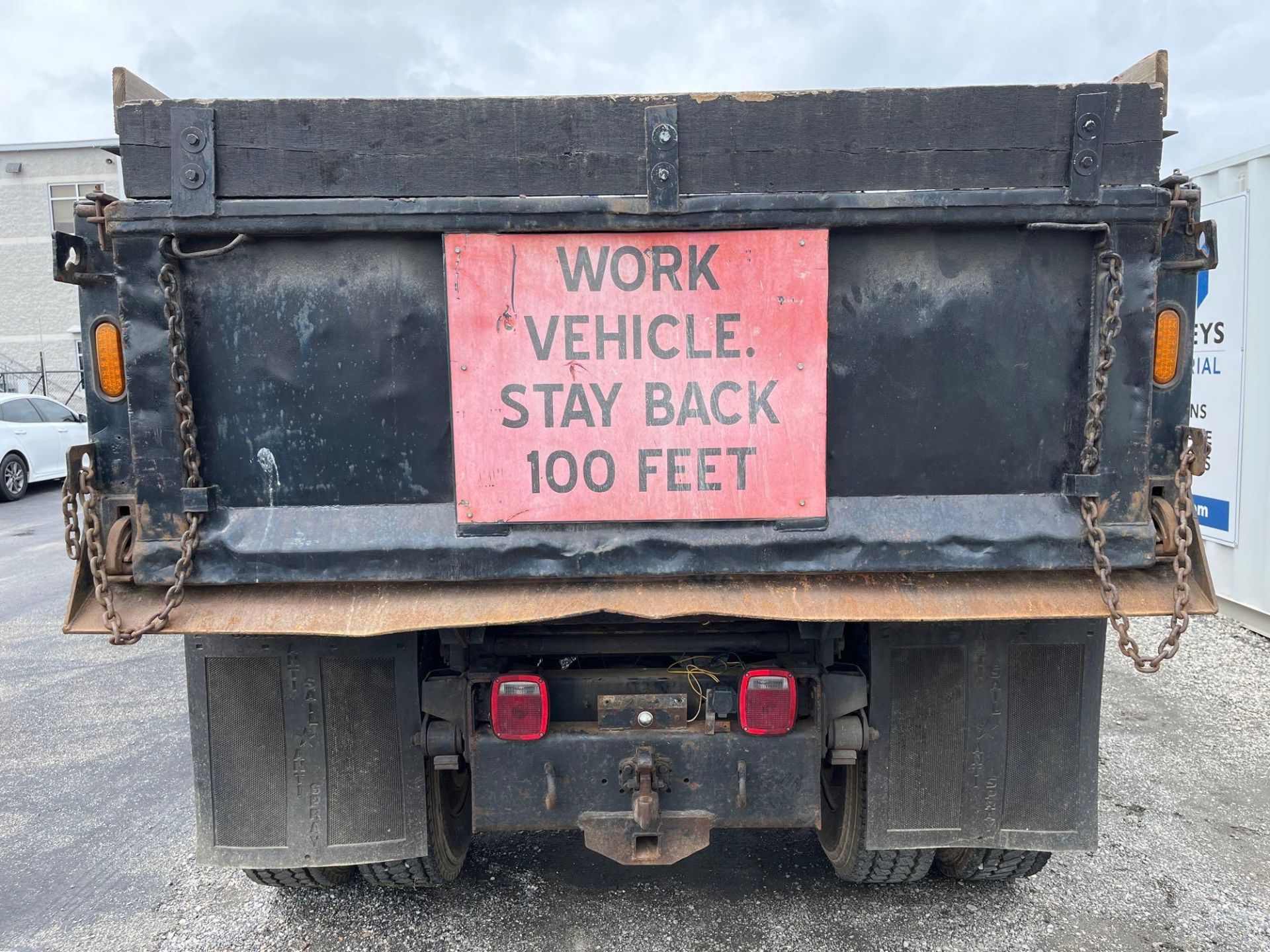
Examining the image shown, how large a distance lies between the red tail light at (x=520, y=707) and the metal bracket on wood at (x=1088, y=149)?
192 cm

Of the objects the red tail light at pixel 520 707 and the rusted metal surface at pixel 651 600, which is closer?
the rusted metal surface at pixel 651 600

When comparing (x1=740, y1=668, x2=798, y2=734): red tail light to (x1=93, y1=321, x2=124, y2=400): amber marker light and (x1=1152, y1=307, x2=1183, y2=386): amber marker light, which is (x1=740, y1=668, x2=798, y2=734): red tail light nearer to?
(x1=1152, y1=307, x2=1183, y2=386): amber marker light

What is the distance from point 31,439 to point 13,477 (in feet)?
2.42

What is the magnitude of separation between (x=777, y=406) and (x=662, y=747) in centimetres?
103

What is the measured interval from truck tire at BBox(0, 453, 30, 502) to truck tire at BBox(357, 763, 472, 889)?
43.9 feet

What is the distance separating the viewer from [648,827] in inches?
94.7

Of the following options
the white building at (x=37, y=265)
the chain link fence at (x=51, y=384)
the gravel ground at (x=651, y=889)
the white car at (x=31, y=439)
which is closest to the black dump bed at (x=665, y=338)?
the gravel ground at (x=651, y=889)

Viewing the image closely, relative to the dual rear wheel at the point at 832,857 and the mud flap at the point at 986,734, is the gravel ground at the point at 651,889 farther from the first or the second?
the mud flap at the point at 986,734

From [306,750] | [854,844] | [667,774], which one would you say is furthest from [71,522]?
[854,844]

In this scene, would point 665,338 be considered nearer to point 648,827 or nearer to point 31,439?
point 648,827

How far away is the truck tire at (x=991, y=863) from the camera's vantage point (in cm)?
294

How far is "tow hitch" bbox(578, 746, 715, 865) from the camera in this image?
243 cm

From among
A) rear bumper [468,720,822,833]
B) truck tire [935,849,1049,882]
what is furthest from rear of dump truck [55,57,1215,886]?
truck tire [935,849,1049,882]

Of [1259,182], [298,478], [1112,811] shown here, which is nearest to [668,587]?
[298,478]
